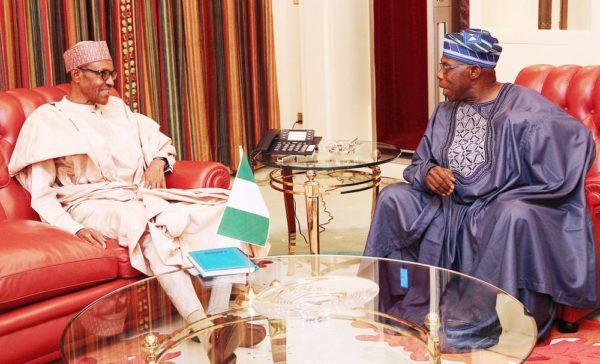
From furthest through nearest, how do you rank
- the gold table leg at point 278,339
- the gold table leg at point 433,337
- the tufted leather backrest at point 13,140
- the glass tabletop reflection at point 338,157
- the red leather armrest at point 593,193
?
the glass tabletop reflection at point 338,157, the tufted leather backrest at point 13,140, the red leather armrest at point 593,193, the gold table leg at point 278,339, the gold table leg at point 433,337

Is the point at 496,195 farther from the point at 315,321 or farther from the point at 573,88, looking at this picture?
the point at 315,321

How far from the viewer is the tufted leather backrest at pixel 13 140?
362 centimetres

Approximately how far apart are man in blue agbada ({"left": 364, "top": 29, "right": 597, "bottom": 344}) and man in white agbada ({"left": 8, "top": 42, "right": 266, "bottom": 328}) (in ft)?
2.13

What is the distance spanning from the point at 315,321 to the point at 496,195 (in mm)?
1070

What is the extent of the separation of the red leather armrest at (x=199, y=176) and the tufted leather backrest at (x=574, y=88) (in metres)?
1.34

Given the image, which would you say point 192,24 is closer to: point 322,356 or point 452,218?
point 452,218

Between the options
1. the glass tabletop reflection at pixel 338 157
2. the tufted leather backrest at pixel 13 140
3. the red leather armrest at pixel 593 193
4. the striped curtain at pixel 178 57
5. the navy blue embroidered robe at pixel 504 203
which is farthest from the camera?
the striped curtain at pixel 178 57

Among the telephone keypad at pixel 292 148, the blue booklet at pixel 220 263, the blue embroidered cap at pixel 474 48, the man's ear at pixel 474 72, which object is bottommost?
the blue booklet at pixel 220 263

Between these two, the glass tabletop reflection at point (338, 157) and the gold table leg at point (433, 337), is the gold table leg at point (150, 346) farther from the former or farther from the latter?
the glass tabletop reflection at point (338, 157)

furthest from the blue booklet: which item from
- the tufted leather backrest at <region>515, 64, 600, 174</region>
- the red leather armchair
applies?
the tufted leather backrest at <region>515, 64, 600, 174</region>

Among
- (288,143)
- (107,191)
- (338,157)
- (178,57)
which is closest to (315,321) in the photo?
(107,191)

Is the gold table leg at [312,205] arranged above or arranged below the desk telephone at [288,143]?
below

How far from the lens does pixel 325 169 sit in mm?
3861

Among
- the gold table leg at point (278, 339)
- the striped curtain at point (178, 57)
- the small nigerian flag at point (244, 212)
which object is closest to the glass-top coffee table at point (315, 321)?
the gold table leg at point (278, 339)
